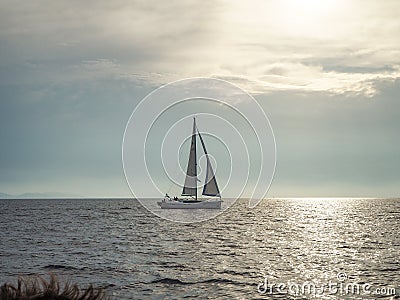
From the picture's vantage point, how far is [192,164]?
136875mm

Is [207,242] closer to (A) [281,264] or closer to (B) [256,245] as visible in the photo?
(B) [256,245]

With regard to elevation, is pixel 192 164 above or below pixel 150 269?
above

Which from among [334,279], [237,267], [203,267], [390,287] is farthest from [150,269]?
[390,287]

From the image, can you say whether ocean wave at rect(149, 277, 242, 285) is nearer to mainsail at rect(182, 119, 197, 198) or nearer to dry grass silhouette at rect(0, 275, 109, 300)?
dry grass silhouette at rect(0, 275, 109, 300)

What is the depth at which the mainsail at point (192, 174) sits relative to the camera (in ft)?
447

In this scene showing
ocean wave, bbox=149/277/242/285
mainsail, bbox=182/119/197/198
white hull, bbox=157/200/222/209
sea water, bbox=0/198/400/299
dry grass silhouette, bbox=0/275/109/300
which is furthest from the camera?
white hull, bbox=157/200/222/209

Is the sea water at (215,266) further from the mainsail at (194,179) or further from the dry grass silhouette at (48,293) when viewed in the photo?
the mainsail at (194,179)

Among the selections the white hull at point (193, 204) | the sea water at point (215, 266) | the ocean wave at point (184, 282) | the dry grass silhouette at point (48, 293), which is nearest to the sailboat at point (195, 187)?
the white hull at point (193, 204)

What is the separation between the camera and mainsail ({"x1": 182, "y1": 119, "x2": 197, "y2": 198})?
136m

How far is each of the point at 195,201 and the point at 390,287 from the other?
4377 inches

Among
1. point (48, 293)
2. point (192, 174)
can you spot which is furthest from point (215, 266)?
point (192, 174)

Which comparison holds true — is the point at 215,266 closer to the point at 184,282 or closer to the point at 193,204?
the point at 184,282

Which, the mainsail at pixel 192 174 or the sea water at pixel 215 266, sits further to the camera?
the mainsail at pixel 192 174

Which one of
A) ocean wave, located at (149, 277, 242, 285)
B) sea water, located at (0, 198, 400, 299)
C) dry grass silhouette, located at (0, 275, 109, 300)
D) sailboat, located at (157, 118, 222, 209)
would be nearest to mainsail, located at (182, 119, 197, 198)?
sailboat, located at (157, 118, 222, 209)
